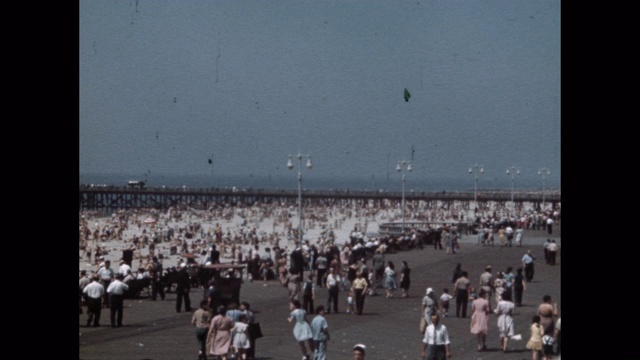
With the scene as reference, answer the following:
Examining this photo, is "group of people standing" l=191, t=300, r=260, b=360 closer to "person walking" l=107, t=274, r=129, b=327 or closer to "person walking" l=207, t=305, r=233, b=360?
"person walking" l=207, t=305, r=233, b=360

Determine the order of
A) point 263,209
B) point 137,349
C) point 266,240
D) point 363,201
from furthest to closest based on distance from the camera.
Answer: point 363,201 < point 263,209 < point 266,240 < point 137,349

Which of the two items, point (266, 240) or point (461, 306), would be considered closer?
point (461, 306)

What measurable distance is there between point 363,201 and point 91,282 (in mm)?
79155

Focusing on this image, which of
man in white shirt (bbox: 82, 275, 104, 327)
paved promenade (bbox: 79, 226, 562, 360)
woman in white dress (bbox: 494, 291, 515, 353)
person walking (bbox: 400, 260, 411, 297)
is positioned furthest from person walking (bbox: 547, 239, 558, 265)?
man in white shirt (bbox: 82, 275, 104, 327)

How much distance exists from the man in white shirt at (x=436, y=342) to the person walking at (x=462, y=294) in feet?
16.5

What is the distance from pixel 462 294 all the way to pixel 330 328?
8.82ft

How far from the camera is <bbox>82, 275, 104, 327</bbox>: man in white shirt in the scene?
598 inches

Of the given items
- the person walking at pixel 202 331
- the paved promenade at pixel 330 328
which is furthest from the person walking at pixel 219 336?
the paved promenade at pixel 330 328

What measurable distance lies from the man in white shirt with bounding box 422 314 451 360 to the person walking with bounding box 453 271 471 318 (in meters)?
5.04
